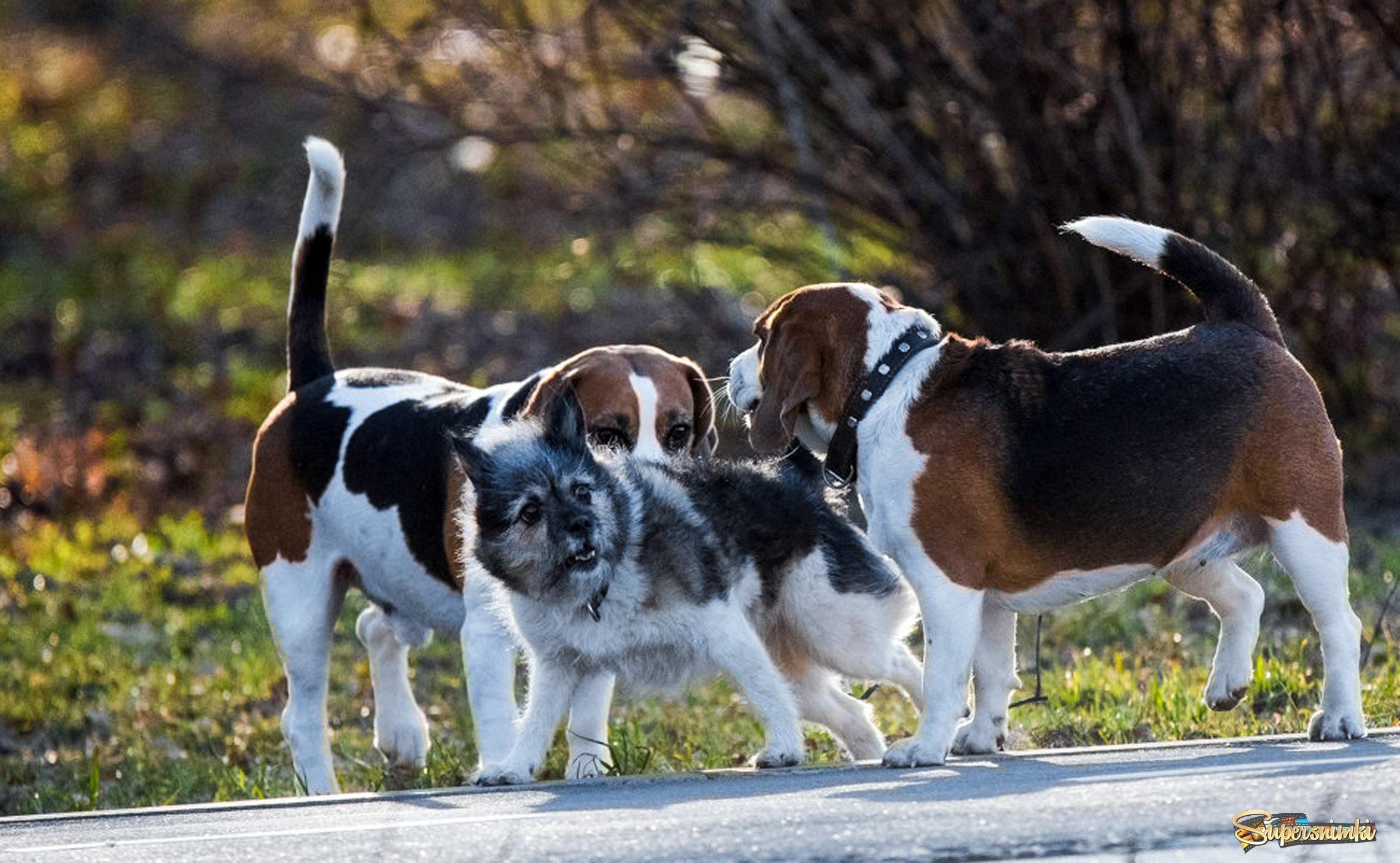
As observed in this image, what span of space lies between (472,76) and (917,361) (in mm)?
6584

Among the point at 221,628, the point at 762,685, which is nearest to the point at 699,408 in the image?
the point at 762,685

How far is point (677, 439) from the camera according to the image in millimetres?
7672

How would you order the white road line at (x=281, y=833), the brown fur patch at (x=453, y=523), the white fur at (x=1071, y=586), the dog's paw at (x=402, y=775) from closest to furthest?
the white road line at (x=281, y=833)
the white fur at (x=1071, y=586)
the brown fur patch at (x=453, y=523)
the dog's paw at (x=402, y=775)

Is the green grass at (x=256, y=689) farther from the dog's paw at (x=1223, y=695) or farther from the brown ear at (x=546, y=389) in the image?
the brown ear at (x=546, y=389)

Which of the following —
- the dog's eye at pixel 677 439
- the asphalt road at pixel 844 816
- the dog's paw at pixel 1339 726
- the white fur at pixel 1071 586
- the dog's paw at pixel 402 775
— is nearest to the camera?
the asphalt road at pixel 844 816

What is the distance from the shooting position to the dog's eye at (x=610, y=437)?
297 inches

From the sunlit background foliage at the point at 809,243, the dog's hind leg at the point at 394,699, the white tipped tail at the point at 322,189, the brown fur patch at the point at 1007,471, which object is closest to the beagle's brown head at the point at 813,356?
the brown fur patch at the point at 1007,471

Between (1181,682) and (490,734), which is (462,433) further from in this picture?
(1181,682)

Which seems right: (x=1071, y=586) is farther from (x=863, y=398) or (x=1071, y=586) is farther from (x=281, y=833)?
(x=281, y=833)

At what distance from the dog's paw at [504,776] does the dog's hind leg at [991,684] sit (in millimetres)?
1431

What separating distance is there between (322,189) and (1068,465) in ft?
12.3

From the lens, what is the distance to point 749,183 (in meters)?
12.9

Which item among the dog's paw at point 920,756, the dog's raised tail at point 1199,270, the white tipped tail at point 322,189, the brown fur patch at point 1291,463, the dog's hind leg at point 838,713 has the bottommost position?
the dog's hind leg at point 838,713

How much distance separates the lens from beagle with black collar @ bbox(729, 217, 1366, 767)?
6.18 m
